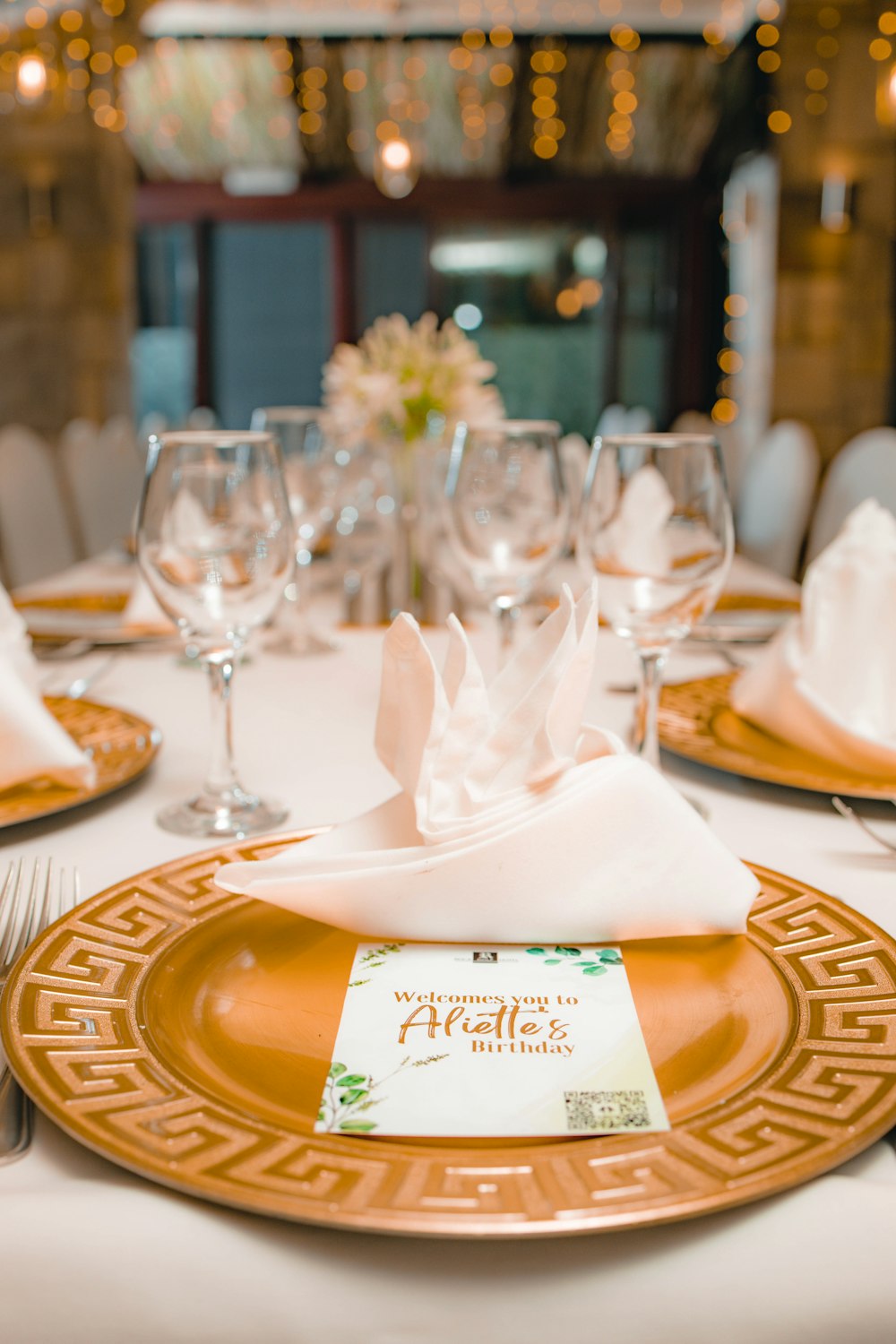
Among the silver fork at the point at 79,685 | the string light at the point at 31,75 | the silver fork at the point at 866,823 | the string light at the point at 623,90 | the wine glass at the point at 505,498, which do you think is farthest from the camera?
the string light at the point at 623,90

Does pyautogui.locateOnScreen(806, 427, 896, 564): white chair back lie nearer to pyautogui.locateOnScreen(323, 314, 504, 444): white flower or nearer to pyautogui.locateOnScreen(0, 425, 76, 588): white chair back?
pyautogui.locateOnScreen(323, 314, 504, 444): white flower

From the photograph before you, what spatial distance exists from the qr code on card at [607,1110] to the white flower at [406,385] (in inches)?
59.1

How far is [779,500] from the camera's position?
355cm

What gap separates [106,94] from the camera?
6031 mm

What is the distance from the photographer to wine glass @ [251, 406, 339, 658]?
4.76 feet

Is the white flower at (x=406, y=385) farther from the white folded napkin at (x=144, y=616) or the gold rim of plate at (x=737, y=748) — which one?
the gold rim of plate at (x=737, y=748)

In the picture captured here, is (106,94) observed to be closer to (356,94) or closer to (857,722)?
(356,94)

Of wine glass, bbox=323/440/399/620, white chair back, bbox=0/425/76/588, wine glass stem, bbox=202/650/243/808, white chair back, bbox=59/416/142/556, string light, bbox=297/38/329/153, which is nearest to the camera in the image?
wine glass stem, bbox=202/650/243/808

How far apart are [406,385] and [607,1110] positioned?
5.23ft

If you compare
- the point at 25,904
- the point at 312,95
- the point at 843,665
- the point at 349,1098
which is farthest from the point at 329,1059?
the point at 312,95

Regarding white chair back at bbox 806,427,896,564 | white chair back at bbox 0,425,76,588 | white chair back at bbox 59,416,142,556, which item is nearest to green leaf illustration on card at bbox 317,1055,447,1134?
white chair back at bbox 806,427,896,564

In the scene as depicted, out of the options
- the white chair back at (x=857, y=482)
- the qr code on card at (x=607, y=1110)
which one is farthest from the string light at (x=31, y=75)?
the qr code on card at (x=607, y=1110)

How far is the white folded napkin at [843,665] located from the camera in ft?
3.08

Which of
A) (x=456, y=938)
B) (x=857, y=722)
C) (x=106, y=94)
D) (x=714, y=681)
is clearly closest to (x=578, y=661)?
(x=456, y=938)
